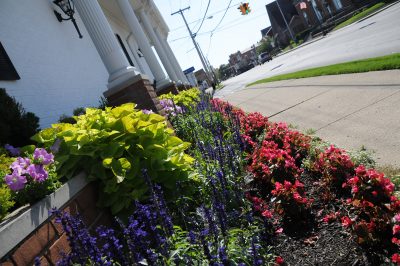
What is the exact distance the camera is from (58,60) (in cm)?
802

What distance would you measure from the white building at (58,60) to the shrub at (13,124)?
4.50 feet

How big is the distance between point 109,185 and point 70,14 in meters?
6.69

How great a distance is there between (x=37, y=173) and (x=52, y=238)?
0.56 metres

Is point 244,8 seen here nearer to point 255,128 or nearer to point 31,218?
point 255,128

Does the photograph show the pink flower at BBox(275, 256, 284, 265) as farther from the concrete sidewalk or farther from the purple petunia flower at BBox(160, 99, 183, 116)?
the purple petunia flower at BBox(160, 99, 183, 116)

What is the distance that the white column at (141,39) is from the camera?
10383 mm

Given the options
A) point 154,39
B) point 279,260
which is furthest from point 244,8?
point 279,260

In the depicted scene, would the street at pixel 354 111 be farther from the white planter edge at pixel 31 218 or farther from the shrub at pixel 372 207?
the white planter edge at pixel 31 218

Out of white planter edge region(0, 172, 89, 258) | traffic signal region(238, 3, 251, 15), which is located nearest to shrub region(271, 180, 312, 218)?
white planter edge region(0, 172, 89, 258)

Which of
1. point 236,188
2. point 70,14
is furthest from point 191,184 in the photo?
point 70,14

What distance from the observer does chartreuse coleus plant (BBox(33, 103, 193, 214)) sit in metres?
3.28

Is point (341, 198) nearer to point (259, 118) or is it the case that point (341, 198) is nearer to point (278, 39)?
point (259, 118)

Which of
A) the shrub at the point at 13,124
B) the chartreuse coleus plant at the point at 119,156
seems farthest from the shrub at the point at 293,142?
the shrub at the point at 13,124

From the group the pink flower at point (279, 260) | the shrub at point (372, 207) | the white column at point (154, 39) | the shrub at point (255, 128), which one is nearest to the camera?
the shrub at point (372, 207)
